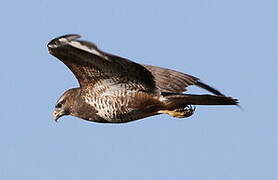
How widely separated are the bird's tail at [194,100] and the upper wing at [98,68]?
12.7 inches

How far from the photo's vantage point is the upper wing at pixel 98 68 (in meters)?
11.8

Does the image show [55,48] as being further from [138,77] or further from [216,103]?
[216,103]

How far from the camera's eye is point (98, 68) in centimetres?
1250

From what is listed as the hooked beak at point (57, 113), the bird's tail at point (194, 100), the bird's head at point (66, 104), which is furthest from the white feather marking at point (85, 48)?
the hooked beak at point (57, 113)

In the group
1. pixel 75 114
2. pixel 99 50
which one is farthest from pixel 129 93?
pixel 99 50

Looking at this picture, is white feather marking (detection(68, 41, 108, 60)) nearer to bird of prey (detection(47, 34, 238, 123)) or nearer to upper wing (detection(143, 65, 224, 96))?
bird of prey (detection(47, 34, 238, 123))

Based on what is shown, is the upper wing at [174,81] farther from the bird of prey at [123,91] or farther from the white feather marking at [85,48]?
the white feather marking at [85,48]

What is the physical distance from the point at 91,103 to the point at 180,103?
1267mm

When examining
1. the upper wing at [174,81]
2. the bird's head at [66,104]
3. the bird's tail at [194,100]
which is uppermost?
the upper wing at [174,81]

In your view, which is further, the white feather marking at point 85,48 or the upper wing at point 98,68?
the upper wing at point 98,68

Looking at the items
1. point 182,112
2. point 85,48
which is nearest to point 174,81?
point 182,112

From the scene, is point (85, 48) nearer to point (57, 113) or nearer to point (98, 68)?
point (98, 68)

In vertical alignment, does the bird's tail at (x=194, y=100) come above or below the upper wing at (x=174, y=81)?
below

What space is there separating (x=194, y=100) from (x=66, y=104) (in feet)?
7.14
